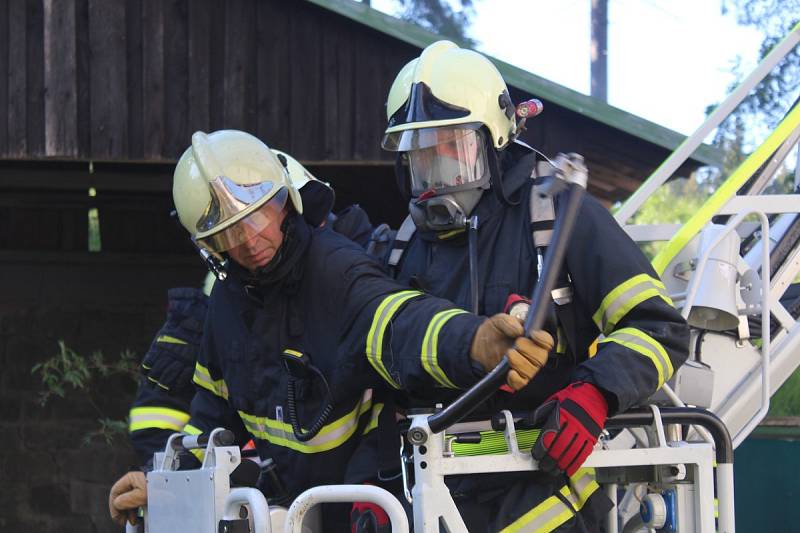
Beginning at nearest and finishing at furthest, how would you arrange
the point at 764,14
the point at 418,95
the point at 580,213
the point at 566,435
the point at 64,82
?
the point at 566,435 < the point at 580,213 < the point at 418,95 < the point at 64,82 < the point at 764,14

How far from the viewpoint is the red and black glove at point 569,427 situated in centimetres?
293

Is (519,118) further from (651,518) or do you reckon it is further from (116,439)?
(116,439)

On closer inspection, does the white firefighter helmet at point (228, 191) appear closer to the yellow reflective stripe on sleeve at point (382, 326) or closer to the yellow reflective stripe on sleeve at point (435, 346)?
the yellow reflective stripe on sleeve at point (382, 326)

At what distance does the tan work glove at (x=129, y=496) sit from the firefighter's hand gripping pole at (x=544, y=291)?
1.34m

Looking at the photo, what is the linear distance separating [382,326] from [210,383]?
92cm

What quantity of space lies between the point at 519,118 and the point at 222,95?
3716 millimetres

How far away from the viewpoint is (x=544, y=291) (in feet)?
9.34

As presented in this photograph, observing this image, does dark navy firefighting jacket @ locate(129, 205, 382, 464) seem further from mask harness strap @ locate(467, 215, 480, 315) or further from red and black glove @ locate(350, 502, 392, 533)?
red and black glove @ locate(350, 502, 392, 533)

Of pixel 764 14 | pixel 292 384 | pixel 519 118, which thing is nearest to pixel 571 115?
pixel 519 118

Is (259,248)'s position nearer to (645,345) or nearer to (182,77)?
(645,345)

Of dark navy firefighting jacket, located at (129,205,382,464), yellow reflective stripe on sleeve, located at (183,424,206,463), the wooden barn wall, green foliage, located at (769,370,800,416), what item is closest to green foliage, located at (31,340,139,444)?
the wooden barn wall

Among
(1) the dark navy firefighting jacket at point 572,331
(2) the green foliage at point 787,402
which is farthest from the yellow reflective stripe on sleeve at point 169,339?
(2) the green foliage at point 787,402

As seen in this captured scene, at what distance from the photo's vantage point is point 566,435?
9.60ft

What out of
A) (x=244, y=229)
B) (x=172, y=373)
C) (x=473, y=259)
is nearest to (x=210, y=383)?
(x=172, y=373)
